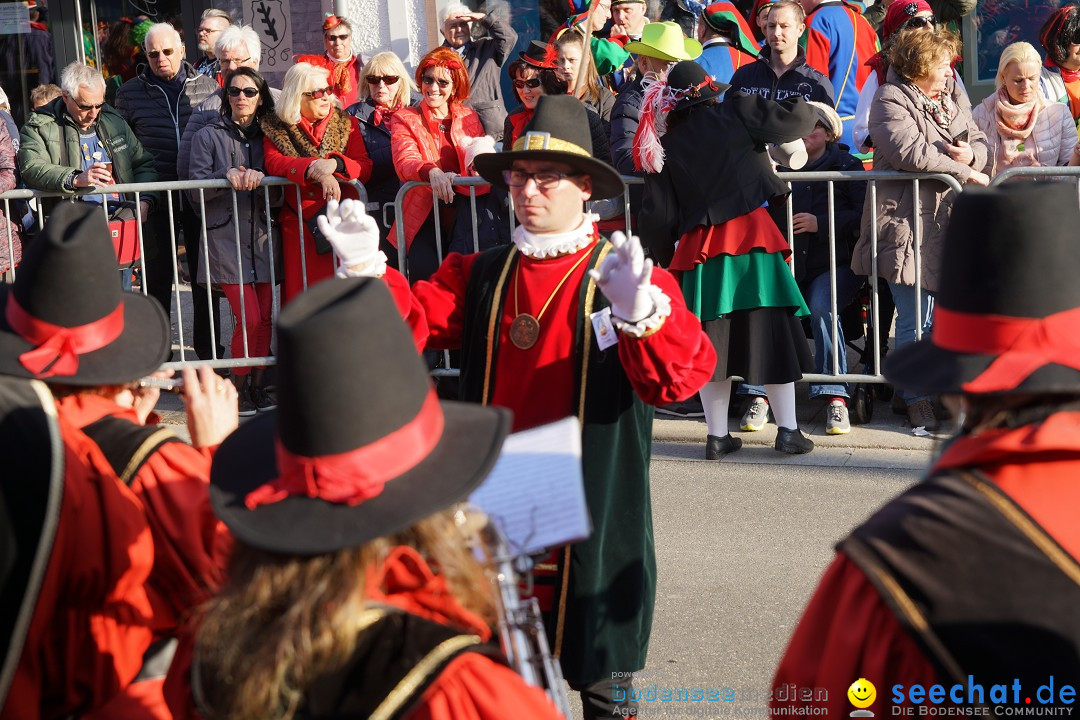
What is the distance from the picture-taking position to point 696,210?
6828mm

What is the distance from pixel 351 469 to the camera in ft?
6.73

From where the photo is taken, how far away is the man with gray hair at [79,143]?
27.7ft

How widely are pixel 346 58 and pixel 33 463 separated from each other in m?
7.77

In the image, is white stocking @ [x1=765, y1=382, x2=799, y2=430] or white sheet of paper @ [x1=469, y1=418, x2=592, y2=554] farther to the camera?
white stocking @ [x1=765, y1=382, x2=799, y2=430]

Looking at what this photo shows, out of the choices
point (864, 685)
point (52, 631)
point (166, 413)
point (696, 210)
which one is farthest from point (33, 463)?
point (166, 413)

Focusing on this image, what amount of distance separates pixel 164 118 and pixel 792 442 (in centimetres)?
485

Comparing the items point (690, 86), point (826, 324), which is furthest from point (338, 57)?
point (826, 324)

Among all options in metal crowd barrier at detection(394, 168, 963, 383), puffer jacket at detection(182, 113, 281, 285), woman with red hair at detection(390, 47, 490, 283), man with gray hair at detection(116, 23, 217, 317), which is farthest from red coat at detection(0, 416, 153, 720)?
man with gray hair at detection(116, 23, 217, 317)

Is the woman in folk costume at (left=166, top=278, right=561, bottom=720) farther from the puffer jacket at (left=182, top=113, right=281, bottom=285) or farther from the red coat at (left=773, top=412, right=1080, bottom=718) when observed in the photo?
the puffer jacket at (left=182, top=113, right=281, bottom=285)

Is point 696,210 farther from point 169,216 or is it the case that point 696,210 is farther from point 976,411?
point 976,411

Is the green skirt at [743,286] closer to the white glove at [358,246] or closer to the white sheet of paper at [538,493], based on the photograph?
the white glove at [358,246]

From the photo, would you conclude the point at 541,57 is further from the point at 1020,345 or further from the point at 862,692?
the point at 862,692

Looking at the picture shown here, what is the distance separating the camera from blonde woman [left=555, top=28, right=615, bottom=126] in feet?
26.6

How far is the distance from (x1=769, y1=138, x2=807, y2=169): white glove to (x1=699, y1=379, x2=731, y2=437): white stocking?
1186 mm
